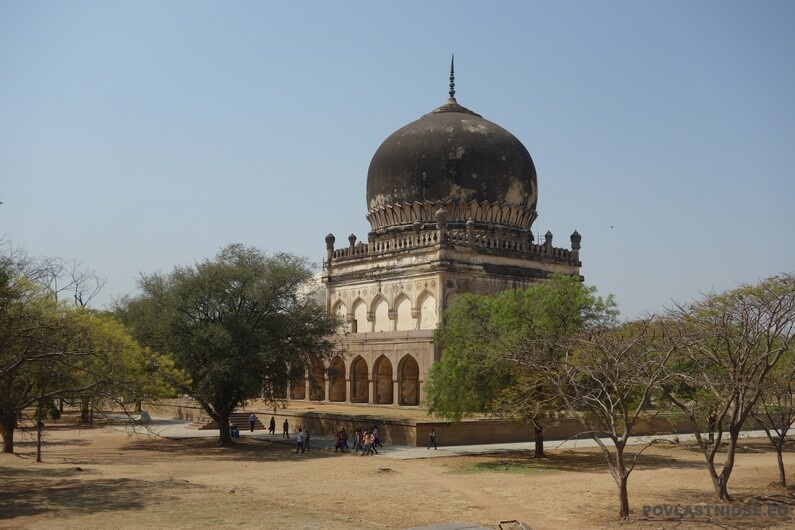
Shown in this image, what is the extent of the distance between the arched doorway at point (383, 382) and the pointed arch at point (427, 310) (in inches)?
100

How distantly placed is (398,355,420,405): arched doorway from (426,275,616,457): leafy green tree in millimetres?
10568

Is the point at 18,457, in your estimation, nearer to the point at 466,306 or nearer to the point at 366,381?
the point at 466,306

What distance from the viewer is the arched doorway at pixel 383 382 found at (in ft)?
122

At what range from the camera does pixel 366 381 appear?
128 feet

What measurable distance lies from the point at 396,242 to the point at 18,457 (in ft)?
62.8

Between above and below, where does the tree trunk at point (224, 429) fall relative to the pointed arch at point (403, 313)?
below

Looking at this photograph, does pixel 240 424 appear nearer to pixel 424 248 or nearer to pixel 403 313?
pixel 403 313

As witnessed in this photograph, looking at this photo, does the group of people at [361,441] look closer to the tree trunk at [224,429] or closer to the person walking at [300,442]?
the person walking at [300,442]

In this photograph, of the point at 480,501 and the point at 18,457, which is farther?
the point at 18,457

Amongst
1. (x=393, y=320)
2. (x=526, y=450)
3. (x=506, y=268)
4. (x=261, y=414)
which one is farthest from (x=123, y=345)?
(x=506, y=268)

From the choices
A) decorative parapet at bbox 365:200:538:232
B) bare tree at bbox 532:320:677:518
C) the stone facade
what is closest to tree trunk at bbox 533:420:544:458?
bare tree at bbox 532:320:677:518

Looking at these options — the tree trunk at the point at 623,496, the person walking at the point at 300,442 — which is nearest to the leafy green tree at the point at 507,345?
the person walking at the point at 300,442

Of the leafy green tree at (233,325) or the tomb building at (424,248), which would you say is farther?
the tomb building at (424,248)

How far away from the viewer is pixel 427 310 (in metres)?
36.6
